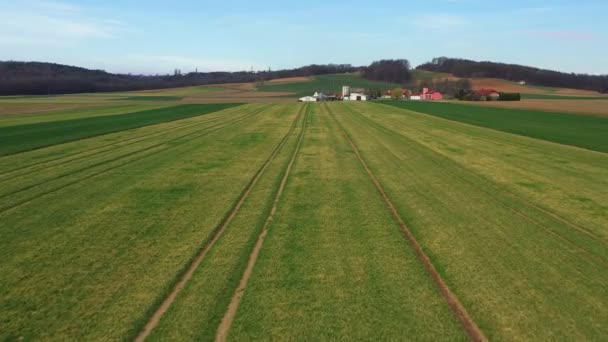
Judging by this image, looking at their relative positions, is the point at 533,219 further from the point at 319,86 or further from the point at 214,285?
the point at 319,86

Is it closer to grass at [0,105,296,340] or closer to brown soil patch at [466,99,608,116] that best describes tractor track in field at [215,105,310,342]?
grass at [0,105,296,340]

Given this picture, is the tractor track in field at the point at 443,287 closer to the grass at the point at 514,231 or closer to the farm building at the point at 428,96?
the grass at the point at 514,231

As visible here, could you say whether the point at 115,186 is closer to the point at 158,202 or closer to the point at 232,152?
the point at 158,202

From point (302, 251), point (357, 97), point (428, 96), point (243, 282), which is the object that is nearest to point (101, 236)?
point (243, 282)

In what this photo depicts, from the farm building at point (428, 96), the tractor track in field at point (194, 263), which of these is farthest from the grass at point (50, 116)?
the farm building at point (428, 96)

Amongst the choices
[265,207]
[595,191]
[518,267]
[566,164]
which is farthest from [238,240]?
[566,164]

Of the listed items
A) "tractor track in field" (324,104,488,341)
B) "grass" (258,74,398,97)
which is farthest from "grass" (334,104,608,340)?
"grass" (258,74,398,97)
